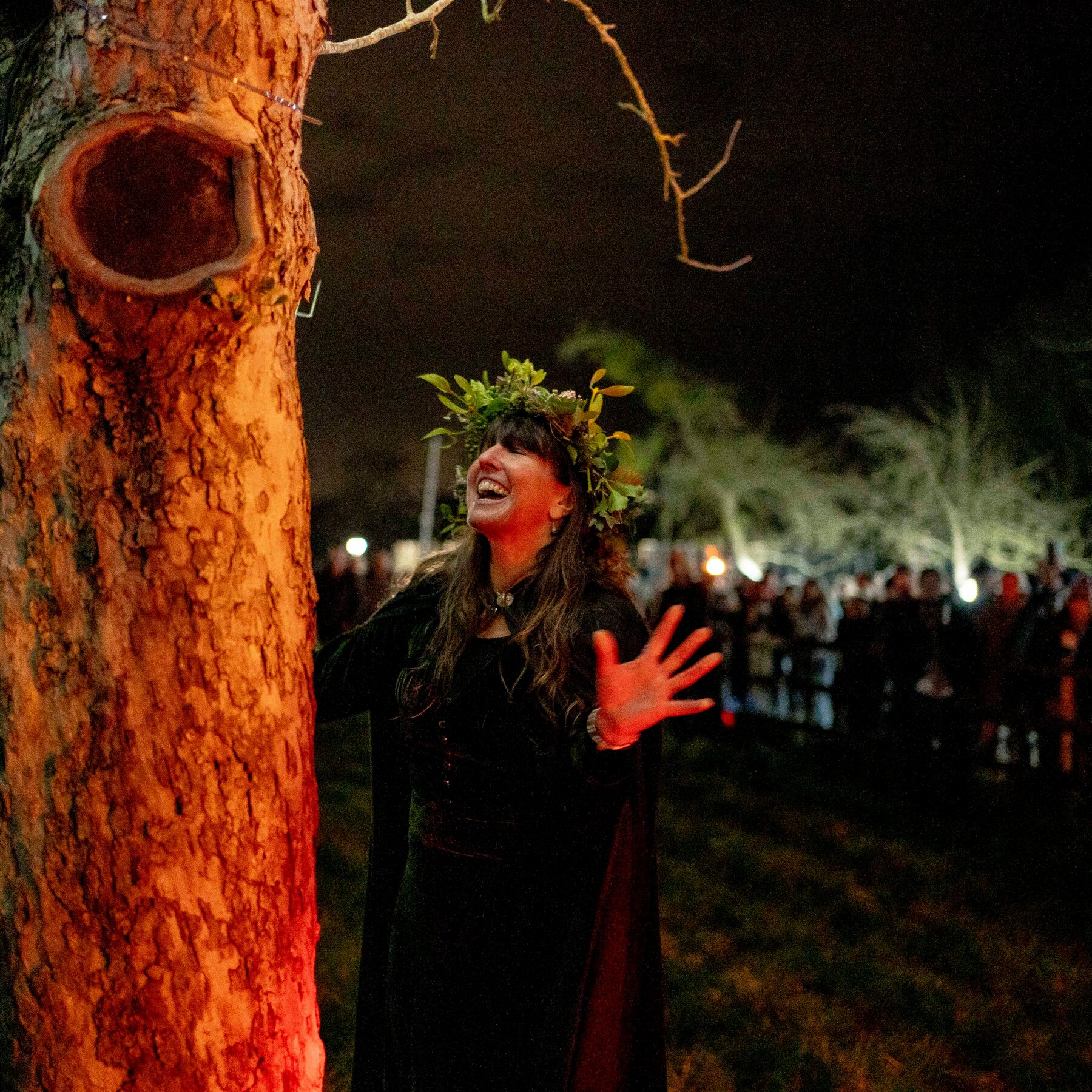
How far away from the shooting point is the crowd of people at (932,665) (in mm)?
7128

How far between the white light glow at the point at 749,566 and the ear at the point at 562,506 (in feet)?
100

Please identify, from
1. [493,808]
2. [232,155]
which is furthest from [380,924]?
[232,155]

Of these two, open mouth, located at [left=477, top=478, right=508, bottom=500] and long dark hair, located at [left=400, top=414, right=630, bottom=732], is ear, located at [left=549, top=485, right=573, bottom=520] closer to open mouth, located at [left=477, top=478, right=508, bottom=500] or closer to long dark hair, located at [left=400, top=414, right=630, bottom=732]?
long dark hair, located at [left=400, top=414, right=630, bottom=732]

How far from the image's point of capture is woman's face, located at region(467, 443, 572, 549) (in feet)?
8.43

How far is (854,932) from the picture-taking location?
489 cm

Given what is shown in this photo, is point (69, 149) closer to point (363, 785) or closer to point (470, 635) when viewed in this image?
point (470, 635)

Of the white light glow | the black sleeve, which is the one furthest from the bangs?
the white light glow

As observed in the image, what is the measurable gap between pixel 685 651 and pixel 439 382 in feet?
4.17

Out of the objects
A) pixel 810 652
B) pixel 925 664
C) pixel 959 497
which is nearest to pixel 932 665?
pixel 925 664

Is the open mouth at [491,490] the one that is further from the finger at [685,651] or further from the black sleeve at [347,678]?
the finger at [685,651]

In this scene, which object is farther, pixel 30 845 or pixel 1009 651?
pixel 1009 651

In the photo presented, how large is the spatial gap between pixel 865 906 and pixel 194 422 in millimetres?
4818

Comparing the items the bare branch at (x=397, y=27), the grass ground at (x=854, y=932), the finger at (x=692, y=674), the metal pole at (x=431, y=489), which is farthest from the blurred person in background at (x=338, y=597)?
the metal pole at (x=431, y=489)

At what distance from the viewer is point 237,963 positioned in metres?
1.89
